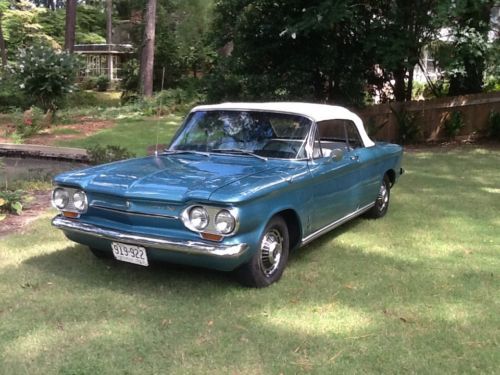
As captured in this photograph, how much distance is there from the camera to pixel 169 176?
15.7 feet

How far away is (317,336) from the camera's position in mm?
3990

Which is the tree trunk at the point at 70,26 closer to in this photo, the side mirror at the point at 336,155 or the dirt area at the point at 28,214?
the dirt area at the point at 28,214

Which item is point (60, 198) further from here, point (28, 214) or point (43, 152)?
point (43, 152)

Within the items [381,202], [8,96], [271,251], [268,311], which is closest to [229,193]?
[271,251]

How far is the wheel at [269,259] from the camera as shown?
15.4 ft

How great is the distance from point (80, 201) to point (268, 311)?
6.00 ft

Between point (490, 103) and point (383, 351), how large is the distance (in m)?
13.5

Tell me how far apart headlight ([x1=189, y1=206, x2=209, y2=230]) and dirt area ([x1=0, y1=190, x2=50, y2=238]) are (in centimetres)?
298

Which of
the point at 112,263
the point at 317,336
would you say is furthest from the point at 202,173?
the point at 317,336

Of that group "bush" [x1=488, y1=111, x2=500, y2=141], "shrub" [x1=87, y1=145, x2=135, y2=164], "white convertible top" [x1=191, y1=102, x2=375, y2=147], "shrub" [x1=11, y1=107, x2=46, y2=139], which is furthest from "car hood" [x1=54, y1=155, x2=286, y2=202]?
"bush" [x1=488, y1=111, x2=500, y2=141]

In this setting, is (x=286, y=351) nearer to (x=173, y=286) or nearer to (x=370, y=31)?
(x=173, y=286)

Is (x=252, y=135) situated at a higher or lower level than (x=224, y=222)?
higher

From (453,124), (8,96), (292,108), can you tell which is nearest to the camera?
(292,108)

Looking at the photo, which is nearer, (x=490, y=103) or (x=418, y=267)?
(x=418, y=267)
